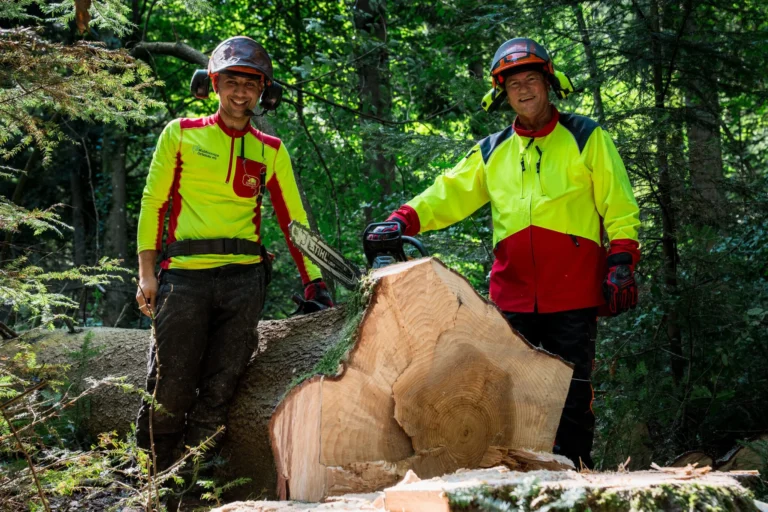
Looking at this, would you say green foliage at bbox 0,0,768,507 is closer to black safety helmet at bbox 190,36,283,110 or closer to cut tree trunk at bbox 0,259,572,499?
cut tree trunk at bbox 0,259,572,499

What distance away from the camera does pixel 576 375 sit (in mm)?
3621

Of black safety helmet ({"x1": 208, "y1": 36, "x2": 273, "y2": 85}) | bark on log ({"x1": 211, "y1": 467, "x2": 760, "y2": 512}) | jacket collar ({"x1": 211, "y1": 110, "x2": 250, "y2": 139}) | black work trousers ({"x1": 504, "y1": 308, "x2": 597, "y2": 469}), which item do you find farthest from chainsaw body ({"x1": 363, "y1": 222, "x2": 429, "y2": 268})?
bark on log ({"x1": 211, "y1": 467, "x2": 760, "y2": 512})

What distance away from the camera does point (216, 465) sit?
3.71m

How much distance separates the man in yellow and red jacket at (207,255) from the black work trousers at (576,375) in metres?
1.46

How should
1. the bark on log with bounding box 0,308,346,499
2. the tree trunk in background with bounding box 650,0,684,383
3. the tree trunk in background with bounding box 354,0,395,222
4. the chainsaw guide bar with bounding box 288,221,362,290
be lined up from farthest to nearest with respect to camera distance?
the tree trunk in background with bounding box 354,0,395,222, the tree trunk in background with bounding box 650,0,684,383, the bark on log with bounding box 0,308,346,499, the chainsaw guide bar with bounding box 288,221,362,290

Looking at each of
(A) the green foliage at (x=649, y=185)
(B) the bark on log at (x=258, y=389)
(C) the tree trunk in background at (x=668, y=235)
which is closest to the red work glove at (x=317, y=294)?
(B) the bark on log at (x=258, y=389)

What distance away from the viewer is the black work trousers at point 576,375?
359cm

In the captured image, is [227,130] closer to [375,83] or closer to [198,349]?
[198,349]

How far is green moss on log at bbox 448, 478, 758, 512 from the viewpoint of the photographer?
78.3 inches

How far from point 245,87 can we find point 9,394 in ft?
6.22

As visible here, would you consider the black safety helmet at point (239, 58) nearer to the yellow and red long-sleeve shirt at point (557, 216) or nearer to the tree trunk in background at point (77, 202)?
the yellow and red long-sleeve shirt at point (557, 216)

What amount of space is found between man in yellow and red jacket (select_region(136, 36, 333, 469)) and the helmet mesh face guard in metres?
Result: 1.25

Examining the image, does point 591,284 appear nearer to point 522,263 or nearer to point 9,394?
point 522,263

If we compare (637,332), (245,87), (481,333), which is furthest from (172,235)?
(637,332)
